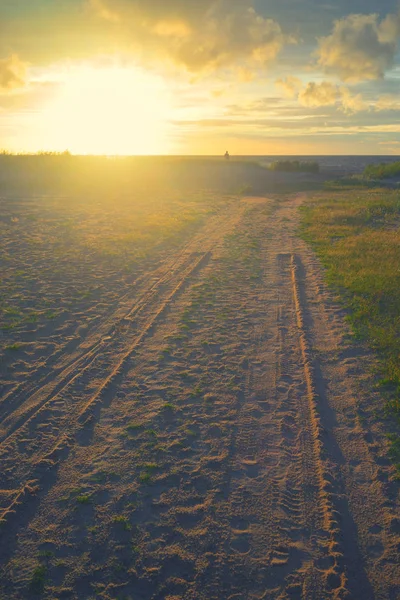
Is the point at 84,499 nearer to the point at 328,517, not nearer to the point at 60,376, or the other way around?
the point at 328,517

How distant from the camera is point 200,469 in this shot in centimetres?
488

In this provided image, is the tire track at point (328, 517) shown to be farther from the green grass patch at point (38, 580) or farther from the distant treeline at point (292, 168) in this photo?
the distant treeline at point (292, 168)

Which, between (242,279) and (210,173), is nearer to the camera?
(242,279)

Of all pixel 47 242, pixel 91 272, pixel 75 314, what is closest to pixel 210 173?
pixel 47 242

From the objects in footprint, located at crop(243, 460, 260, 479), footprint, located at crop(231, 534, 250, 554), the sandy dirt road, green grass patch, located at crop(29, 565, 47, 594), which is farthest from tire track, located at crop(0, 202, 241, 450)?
footprint, located at crop(231, 534, 250, 554)

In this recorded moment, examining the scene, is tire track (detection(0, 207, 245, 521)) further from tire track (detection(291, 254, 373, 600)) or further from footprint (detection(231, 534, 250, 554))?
tire track (detection(291, 254, 373, 600))

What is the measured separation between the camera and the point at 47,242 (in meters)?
15.0

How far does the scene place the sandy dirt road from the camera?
374cm

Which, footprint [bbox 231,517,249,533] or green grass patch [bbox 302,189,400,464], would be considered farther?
green grass patch [bbox 302,189,400,464]

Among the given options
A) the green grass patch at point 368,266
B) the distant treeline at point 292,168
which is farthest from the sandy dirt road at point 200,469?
the distant treeline at point 292,168

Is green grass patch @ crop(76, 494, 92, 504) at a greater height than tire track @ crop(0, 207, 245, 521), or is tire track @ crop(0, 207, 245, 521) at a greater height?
tire track @ crop(0, 207, 245, 521)

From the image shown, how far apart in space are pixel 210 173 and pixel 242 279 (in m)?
35.3

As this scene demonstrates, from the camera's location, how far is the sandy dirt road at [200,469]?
147 inches

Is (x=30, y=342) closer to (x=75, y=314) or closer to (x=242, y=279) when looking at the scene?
(x=75, y=314)
